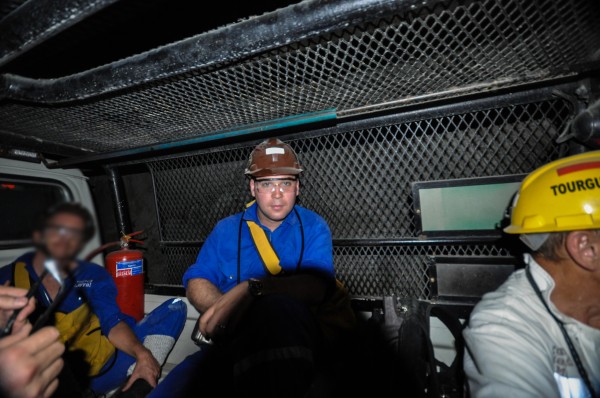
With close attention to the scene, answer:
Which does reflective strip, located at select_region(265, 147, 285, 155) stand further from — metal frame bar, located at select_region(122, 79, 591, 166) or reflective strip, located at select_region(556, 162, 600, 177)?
reflective strip, located at select_region(556, 162, 600, 177)

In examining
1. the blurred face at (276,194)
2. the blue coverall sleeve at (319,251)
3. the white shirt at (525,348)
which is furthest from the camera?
the blurred face at (276,194)

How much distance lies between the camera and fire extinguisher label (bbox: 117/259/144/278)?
10.7ft

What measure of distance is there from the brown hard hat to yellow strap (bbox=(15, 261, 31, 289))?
163cm

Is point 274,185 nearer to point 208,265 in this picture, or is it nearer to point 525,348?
point 208,265

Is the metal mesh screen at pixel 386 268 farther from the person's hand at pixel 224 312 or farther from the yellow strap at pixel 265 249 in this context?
the person's hand at pixel 224 312

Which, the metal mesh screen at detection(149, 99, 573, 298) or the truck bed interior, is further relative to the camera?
the metal mesh screen at detection(149, 99, 573, 298)

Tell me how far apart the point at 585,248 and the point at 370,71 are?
1.59 m

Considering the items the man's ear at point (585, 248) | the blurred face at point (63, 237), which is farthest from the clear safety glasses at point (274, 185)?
the blurred face at point (63, 237)

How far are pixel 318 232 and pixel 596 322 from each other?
5.94 feet

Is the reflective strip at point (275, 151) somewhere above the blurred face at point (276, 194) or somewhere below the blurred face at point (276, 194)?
above

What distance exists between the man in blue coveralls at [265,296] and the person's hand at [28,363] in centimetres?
90

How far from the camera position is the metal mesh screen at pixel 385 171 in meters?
2.58

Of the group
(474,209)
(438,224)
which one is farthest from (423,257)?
(474,209)

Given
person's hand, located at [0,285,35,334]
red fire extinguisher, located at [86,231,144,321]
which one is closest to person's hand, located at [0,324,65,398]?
person's hand, located at [0,285,35,334]
